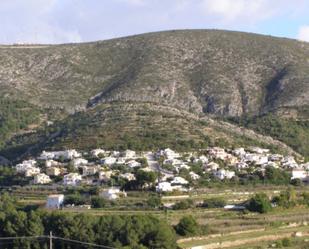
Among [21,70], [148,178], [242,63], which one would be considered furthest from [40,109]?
[148,178]

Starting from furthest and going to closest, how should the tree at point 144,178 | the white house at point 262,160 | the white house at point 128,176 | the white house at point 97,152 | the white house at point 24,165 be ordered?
the white house at point 97,152 → the white house at point 262,160 → the white house at point 24,165 → the white house at point 128,176 → the tree at point 144,178

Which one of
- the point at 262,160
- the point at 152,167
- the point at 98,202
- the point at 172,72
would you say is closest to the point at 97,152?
the point at 152,167

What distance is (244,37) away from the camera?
5310 inches

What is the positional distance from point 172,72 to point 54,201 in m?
65.0

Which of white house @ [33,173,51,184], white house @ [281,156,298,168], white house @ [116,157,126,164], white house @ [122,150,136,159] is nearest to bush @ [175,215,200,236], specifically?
white house @ [33,173,51,184]

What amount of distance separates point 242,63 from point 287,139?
3579cm

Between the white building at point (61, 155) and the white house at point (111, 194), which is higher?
the white building at point (61, 155)

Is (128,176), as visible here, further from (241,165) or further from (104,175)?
(241,165)

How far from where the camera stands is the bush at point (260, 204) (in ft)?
186

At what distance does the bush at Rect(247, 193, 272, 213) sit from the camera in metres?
56.7

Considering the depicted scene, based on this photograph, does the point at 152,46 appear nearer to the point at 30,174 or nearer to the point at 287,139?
the point at 287,139

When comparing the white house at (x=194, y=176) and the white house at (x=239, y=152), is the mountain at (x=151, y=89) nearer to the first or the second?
the white house at (x=239, y=152)

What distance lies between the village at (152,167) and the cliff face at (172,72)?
107 feet

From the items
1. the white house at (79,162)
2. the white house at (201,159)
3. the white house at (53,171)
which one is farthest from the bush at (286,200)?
the white house at (53,171)
